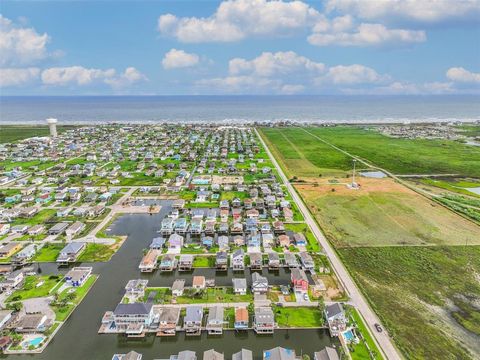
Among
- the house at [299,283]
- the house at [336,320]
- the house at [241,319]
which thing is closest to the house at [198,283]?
the house at [241,319]

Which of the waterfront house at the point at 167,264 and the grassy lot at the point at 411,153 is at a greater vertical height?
the grassy lot at the point at 411,153

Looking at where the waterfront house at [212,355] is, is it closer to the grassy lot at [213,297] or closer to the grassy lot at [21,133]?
the grassy lot at [213,297]

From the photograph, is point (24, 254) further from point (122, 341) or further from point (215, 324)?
point (215, 324)

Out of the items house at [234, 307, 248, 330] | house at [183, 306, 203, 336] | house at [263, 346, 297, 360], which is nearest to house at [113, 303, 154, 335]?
house at [183, 306, 203, 336]

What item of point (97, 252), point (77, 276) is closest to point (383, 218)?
point (97, 252)

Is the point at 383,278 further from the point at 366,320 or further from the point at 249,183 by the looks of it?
the point at 249,183

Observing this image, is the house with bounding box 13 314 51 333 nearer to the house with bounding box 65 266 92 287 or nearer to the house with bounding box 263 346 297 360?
the house with bounding box 65 266 92 287
